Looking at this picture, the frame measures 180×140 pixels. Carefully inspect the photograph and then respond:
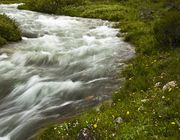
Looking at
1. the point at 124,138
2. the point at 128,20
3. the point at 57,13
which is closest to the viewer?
the point at 124,138

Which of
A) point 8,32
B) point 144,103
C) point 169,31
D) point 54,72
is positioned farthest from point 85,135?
point 8,32

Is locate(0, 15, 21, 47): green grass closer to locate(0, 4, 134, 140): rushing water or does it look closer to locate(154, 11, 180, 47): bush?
locate(0, 4, 134, 140): rushing water

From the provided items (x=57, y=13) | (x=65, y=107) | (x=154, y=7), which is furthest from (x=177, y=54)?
(x=57, y=13)

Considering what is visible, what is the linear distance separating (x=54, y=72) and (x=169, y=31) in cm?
430

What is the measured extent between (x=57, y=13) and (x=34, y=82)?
1723 centimetres

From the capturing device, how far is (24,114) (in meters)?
11.4

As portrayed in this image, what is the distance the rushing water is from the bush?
176cm

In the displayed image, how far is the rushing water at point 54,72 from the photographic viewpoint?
1126 centimetres

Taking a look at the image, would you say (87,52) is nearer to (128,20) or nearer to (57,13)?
(128,20)

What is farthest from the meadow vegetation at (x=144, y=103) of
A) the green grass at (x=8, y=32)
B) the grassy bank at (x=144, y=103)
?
the green grass at (x=8, y=32)

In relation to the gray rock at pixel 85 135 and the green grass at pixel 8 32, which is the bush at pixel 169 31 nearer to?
the gray rock at pixel 85 135

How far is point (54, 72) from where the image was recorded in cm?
1503

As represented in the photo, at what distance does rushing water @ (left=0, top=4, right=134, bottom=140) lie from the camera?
1126 cm

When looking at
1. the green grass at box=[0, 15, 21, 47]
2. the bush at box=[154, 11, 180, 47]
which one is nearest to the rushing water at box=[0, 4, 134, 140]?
the green grass at box=[0, 15, 21, 47]
